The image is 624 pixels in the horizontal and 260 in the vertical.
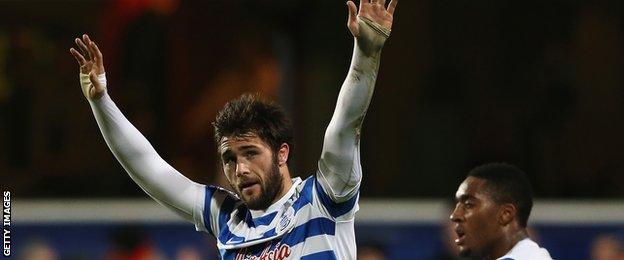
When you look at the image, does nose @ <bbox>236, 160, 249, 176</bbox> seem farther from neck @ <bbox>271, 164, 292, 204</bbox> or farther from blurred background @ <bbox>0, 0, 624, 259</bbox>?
blurred background @ <bbox>0, 0, 624, 259</bbox>

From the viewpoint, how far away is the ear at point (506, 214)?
19.7ft

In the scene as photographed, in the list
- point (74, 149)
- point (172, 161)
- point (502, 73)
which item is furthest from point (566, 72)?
point (74, 149)

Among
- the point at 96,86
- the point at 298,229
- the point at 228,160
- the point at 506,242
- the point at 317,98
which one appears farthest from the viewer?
the point at 317,98

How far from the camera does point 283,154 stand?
5.53m

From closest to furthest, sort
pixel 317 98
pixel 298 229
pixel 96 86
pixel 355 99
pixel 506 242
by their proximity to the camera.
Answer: pixel 355 99, pixel 298 229, pixel 96 86, pixel 506 242, pixel 317 98

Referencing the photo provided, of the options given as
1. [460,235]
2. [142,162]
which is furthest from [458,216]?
[142,162]

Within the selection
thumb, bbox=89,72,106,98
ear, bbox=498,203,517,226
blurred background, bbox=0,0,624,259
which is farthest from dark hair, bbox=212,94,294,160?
blurred background, bbox=0,0,624,259

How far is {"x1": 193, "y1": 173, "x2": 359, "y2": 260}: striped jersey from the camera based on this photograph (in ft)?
17.7

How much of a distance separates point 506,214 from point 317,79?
3.66 meters

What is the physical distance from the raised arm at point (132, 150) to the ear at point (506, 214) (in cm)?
120

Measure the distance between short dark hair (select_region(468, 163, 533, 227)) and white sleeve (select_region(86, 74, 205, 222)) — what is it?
1.16m

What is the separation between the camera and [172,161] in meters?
9.49

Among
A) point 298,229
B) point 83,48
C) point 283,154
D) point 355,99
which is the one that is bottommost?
point 298,229

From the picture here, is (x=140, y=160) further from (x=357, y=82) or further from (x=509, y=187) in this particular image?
(x=509, y=187)
